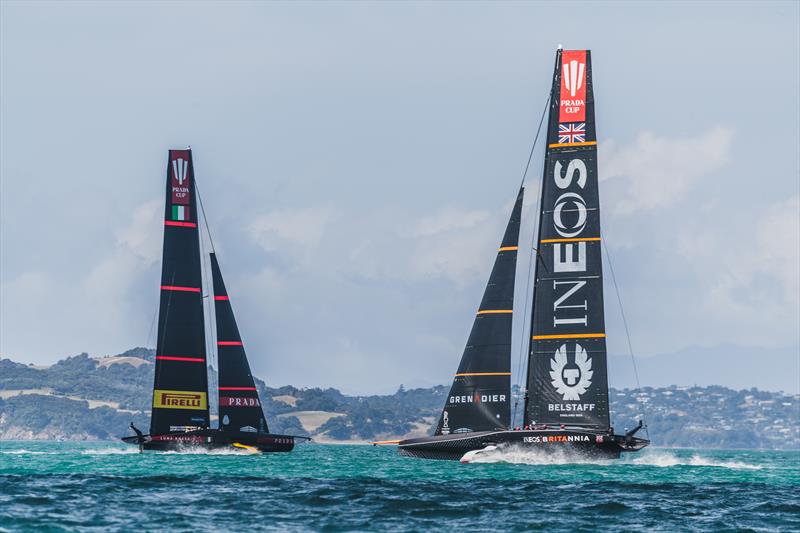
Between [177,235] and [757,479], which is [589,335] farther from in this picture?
[177,235]

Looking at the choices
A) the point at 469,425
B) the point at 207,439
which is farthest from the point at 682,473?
the point at 207,439

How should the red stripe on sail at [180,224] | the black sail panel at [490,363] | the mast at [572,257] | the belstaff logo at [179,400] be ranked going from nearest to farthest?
the mast at [572,257]
the black sail panel at [490,363]
the red stripe on sail at [180,224]
the belstaff logo at [179,400]

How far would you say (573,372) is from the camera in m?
70.9

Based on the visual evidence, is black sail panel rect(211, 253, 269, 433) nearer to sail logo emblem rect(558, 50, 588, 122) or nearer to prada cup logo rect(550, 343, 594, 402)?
prada cup logo rect(550, 343, 594, 402)

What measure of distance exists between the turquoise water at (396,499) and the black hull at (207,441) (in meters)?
14.8

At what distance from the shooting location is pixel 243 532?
135 ft

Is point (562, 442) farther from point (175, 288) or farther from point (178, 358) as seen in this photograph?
point (175, 288)

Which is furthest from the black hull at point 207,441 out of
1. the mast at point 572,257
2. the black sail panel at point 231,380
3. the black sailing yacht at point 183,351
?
the mast at point 572,257

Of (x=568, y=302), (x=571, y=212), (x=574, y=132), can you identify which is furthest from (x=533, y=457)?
(x=574, y=132)

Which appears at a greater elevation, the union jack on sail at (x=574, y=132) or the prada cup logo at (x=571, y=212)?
the union jack on sail at (x=574, y=132)

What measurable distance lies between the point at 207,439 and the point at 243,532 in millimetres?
45594

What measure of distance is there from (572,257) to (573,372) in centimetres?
536

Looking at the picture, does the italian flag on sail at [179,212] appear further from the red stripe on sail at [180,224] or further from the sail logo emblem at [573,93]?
the sail logo emblem at [573,93]

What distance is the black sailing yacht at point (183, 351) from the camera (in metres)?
85.9
